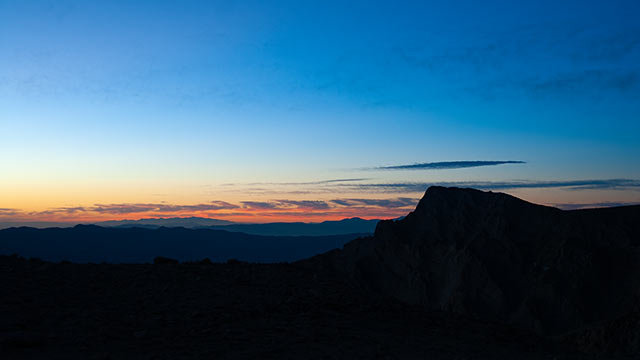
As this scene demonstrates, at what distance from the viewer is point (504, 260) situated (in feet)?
201

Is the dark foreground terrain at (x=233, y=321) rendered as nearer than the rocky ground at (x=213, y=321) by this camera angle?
No

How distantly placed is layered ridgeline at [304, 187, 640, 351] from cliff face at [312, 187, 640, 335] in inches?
4.6

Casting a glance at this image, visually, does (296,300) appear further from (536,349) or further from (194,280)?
(536,349)

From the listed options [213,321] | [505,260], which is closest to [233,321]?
[213,321]

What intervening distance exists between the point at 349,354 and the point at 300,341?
1.33m

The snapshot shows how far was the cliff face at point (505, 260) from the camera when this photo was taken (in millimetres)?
54281

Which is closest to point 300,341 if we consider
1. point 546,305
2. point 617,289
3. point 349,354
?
point 349,354

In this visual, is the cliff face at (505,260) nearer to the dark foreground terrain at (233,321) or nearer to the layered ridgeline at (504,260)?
the layered ridgeline at (504,260)

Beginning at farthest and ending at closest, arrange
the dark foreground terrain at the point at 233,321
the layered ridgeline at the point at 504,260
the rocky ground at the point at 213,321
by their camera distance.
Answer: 1. the layered ridgeline at the point at 504,260
2. the dark foreground terrain at the point at 233,321
3. the rocky ground at the point at 213,321

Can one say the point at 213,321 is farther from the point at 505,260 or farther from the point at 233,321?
the point at 505,260

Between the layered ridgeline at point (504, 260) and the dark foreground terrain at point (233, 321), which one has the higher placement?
the dark foreground terrain at point (233, 321)


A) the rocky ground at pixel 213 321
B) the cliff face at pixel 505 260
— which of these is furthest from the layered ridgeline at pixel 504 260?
the rocky ground at pixel 213 321

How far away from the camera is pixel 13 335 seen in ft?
33.7

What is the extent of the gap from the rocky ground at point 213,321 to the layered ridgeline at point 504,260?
32287 mm
